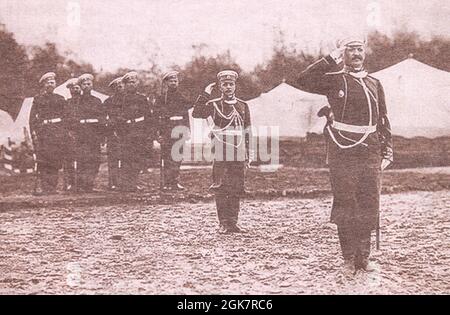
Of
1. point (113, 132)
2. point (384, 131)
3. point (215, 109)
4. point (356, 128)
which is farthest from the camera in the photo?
point (113, 132)

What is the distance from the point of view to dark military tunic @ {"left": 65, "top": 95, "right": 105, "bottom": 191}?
5.64m

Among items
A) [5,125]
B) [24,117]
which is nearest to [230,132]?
[24,117]

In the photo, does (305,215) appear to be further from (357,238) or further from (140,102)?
(140,102)

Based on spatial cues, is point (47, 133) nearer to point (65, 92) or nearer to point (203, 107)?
point (65, 92)

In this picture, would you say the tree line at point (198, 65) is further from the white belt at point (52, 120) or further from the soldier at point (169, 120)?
the white belt at point (52, 120)

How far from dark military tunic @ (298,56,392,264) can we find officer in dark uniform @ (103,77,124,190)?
60.5 inches

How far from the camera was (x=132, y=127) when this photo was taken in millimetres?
5676

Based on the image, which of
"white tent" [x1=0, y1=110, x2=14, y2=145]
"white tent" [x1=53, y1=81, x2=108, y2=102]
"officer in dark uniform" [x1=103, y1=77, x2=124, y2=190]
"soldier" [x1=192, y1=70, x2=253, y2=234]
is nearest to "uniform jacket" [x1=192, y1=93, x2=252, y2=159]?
"soldier" [x1=192, y1=70, x2=253, y2=234]

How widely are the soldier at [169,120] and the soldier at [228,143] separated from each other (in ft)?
0.51

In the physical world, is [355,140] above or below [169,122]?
below

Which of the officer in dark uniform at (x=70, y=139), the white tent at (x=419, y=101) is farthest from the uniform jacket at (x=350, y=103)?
the officer in dark uniform at (x=70, y=139)

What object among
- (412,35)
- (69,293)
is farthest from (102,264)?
(412,35)

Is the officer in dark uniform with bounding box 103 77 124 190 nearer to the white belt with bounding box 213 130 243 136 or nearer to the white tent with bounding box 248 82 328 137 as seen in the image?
the white belt with bounding box 213 130 243 136

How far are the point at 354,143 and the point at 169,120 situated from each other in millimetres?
1566
